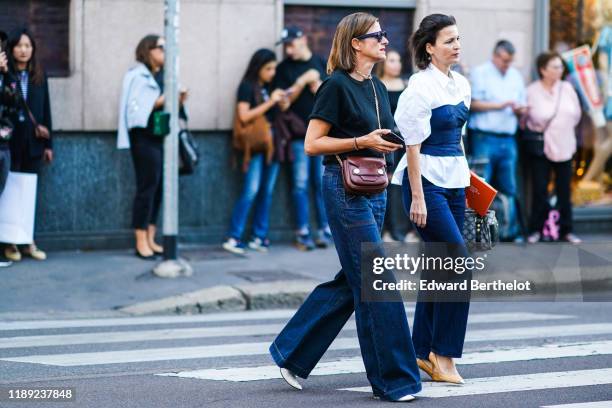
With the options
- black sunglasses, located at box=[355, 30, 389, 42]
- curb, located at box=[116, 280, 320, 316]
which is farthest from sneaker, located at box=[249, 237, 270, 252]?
black sunglasses, located at box=[355, 30, 389, 42]

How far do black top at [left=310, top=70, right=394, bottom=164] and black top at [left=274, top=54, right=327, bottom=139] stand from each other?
6901mm

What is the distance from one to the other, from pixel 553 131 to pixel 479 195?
7.68 m

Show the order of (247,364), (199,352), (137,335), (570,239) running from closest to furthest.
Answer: (247,364), (199,352), (137,335), (570,239)

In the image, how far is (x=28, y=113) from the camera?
12.1 metres

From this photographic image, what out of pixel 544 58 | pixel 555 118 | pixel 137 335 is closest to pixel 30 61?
pixel 137 335

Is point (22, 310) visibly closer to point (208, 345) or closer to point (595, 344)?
point (208, 345)

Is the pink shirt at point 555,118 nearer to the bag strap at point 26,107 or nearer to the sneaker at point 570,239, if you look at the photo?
the sneaker at point 570,239

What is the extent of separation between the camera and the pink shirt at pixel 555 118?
14500 millimetres

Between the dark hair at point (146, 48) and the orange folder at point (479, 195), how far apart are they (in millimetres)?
5845

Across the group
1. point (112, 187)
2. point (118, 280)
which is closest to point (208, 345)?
point (118, 280)

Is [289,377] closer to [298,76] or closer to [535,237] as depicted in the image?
[298,76]

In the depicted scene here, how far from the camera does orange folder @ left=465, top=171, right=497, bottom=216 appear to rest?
7.09 m

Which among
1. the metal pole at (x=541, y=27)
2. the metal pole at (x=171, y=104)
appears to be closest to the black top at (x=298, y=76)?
the metal pole at (x=171, y=104)

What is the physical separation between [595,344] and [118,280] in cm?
476
